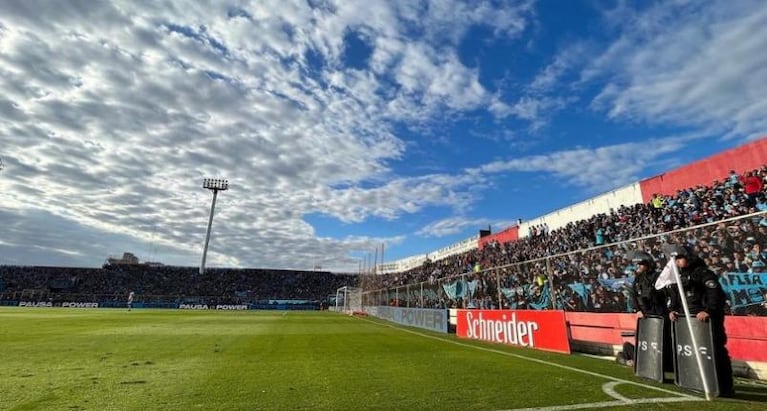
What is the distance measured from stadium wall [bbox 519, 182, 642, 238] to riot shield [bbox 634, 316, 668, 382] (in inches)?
689

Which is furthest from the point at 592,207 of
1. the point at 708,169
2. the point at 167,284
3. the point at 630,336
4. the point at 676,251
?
the point at 167,284

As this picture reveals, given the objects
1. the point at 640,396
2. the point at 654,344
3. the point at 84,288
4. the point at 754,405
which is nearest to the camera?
the point at 754,405

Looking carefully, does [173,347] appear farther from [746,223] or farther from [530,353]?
[746,223]

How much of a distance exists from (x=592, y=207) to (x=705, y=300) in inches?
870

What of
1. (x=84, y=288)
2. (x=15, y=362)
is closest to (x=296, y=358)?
(x=15, y=362)

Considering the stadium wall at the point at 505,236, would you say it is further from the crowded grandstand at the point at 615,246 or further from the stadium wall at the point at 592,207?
the stadium wall at the point at 592,207

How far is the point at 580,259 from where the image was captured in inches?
436

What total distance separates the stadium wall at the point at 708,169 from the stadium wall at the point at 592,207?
82cm

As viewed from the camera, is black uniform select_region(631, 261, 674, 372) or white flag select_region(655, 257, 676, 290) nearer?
white flag select_region(655, 257, 676, 290)

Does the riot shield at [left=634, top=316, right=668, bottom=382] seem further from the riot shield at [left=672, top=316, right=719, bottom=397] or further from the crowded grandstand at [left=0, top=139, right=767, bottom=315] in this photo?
the crowded grandstand at [left=0, top=139, right=767, bottom=315]

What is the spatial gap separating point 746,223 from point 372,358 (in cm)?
735

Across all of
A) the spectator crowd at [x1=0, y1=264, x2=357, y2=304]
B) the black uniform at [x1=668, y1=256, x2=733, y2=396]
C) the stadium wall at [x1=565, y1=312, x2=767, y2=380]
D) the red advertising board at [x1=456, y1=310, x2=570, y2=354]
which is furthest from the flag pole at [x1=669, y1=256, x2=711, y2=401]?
the spectator crowd at [x1=0, y1=264, x2=357, y2=304]

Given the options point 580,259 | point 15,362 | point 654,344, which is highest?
point 580,259

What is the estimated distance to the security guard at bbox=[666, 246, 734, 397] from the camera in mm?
5391
